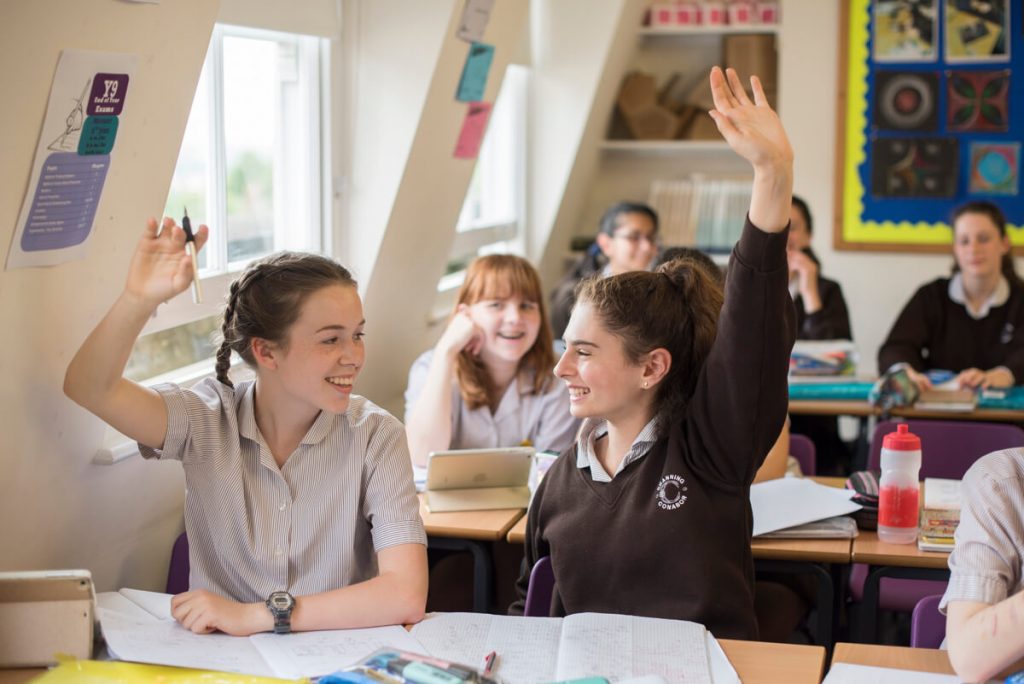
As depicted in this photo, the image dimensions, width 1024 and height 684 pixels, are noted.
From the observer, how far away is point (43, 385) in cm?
219

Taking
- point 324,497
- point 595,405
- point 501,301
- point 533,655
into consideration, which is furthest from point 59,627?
point 501,301

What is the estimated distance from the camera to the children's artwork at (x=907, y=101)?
17.6 feet

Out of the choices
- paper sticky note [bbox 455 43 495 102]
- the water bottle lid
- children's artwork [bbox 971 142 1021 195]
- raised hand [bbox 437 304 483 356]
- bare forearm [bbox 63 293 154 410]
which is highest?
paper sticky note [bbox 455 43 495 102]

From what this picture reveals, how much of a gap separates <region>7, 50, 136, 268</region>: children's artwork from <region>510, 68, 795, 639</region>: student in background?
2.98ft

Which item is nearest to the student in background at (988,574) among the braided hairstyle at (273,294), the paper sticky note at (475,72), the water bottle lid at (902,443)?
the water bottle lid at (902,443)

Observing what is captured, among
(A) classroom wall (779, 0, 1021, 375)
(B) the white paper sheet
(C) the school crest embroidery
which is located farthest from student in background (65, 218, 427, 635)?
(A) classroom wall (779, 0, 1021, 375)

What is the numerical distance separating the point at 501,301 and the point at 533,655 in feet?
5.72

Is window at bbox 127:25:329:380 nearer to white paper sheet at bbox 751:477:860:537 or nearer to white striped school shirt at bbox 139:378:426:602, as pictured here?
white striped school shirt at bbox 139:378:426:602

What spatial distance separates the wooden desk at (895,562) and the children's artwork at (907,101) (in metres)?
3.27

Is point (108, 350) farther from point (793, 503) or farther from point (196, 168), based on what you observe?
point (793, 503)

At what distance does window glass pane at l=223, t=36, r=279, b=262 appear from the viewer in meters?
3.14

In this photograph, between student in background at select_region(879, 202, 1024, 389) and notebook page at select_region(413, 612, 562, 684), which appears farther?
student in background at select_region(879, 202, 1024, 389)

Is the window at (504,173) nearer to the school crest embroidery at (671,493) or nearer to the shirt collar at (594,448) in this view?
the shirt collar at (594,448)

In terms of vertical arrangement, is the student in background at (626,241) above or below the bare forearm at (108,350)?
above
